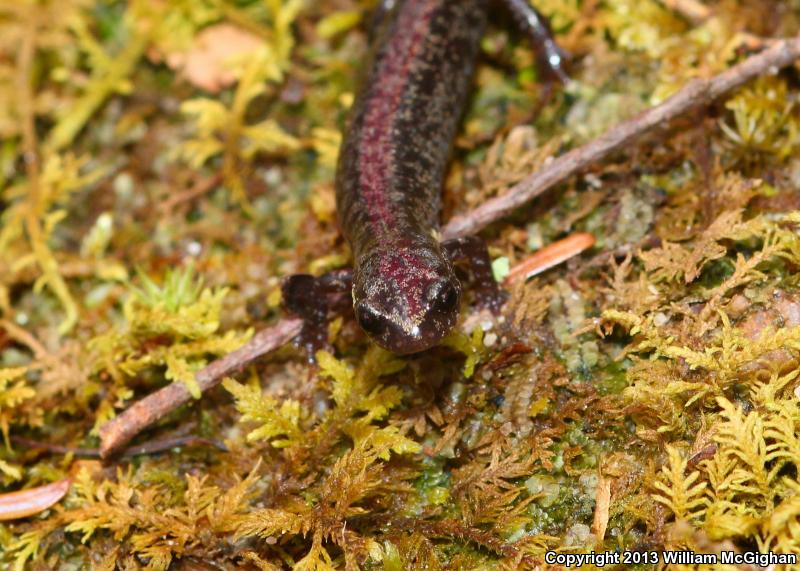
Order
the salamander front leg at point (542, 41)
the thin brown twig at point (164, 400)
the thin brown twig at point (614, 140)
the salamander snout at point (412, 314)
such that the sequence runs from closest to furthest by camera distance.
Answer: the salamander snout at point (412, 314) < the thin brown twig at point (164, 400) < the thin brown twig at point (614, 140) < the salamander front leg at point (542, 41)

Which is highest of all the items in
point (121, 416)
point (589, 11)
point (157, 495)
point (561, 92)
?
point (589, 11)

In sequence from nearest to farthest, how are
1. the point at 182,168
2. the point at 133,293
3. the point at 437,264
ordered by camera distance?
1. the point at 437,264
2. the point at 133,293
3. the point at 182,168

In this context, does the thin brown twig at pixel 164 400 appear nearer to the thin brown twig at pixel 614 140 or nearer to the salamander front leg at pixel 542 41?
the thin brown twig at pixel 614 140

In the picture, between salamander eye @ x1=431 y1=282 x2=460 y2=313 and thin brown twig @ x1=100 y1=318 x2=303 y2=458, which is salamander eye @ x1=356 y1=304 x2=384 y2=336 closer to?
salamander eye @ x1=431 y1=282 x2=460 y2=313

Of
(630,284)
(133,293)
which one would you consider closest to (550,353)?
(630,284)

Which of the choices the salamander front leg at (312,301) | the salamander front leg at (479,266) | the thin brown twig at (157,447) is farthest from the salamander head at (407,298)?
the thin brown twig at (157,447)

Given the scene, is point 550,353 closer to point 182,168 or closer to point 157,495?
point 157,495

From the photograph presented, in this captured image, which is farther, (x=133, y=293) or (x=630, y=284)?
(x=133, y=293)
